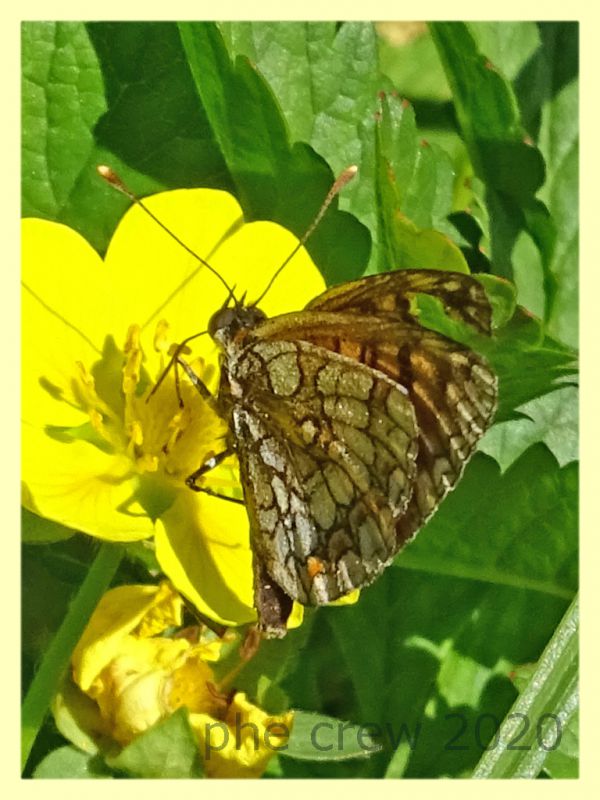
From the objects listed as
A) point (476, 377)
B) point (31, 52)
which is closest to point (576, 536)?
point (476, 377)

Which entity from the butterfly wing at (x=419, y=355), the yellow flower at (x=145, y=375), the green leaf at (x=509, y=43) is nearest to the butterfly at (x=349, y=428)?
the butterfly wing at (x=419, y=355)

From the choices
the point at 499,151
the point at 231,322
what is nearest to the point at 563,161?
the point at 499,151

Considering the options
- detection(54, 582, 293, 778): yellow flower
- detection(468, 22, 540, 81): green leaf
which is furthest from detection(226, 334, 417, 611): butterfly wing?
detection(468, 22, 540, 81): green leaf

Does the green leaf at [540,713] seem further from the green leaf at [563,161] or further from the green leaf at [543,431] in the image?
the green leaf at [563,161]

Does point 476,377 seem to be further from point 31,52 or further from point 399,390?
point 31,52

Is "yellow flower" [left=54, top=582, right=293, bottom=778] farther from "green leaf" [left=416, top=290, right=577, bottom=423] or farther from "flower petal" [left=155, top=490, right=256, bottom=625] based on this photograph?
"green leaf" [left=416, top=290, right=577, bottom=423]

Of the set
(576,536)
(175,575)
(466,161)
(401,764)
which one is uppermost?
(466,161)

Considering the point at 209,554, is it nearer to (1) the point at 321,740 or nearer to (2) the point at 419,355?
(1) the point at 321,740
